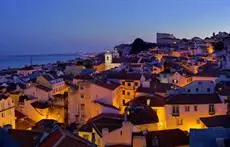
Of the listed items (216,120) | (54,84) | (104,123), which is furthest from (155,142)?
(54,84)

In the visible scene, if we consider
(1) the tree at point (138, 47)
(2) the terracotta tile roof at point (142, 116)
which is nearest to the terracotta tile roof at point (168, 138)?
(2) the terracotta tile roof at point (142, 116)

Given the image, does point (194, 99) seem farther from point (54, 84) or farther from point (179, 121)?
point (54, 84)

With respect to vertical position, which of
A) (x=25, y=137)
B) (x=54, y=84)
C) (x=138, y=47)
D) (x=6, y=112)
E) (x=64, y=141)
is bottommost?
(x=6, y=112)

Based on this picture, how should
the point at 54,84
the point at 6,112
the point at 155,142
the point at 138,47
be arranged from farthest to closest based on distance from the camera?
the point at 138,47 → the point at 54,84 → the point at 6,112 → the point at 155,142

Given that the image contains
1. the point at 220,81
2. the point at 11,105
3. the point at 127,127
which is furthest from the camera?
the point at 220,81

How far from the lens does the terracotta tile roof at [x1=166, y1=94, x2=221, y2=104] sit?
24.1 meters

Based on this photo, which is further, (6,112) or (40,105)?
(40,105)

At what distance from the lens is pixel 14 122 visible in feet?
99.7

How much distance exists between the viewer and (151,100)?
2788 centimetres

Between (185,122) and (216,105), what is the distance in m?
1.66

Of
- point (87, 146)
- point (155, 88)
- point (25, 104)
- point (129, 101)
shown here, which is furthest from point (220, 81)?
point (87, 146)

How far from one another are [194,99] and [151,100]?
3770mm

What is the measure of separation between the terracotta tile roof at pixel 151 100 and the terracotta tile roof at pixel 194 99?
1750mm

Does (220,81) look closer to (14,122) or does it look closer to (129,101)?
(129,101)
